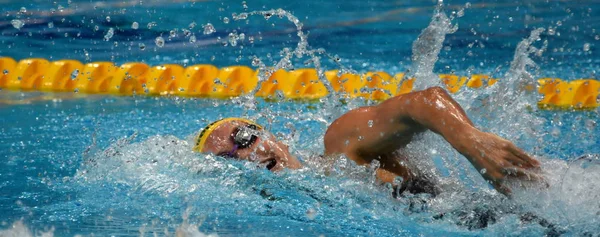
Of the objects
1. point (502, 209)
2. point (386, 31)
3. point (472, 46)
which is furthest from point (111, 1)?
point (502, 209)

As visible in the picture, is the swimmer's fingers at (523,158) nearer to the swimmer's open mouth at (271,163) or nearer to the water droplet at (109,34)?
the swimmer's open mouth at (271,163)

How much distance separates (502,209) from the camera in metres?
2.21

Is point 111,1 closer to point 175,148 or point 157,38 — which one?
point 157,38

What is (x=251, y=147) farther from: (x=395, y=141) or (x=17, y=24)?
(x=17, y=24)

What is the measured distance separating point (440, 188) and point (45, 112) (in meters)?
3.00

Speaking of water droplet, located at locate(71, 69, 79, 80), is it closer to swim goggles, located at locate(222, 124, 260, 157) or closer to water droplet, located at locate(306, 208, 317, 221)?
swim goggles, located at locate(222, 124, 260, 157)

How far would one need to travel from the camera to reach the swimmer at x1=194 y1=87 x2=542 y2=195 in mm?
1991

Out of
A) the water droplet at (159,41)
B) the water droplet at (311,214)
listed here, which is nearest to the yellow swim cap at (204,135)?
the water droplet at (311,214)

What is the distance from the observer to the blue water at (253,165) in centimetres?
227

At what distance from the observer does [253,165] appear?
2686mm

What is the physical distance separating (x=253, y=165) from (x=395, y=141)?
1.82 feet

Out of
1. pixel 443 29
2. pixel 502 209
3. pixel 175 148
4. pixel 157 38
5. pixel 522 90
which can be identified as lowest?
pixel 502 209

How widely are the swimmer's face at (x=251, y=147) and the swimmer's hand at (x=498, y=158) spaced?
827 millimetres

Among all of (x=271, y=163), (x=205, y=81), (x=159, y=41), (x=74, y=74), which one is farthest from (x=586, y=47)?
(x=271, y=163)
